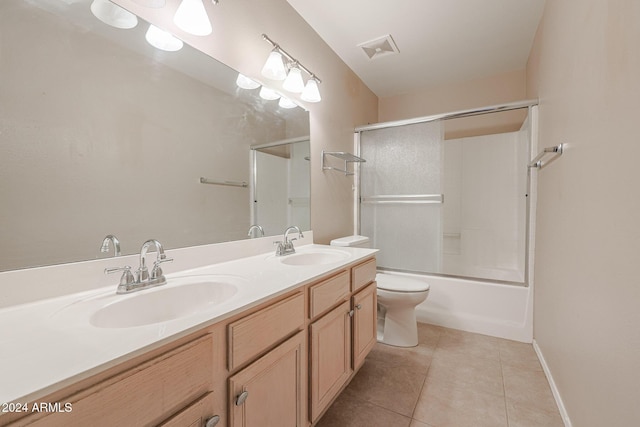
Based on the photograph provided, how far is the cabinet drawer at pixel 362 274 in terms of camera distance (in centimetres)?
141

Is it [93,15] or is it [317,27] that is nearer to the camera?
[93,15]

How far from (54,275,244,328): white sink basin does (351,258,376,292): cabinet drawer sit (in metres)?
0.63

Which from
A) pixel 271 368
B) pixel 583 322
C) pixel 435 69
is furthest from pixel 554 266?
pixel 435 69

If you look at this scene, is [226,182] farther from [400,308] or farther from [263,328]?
[400,308]

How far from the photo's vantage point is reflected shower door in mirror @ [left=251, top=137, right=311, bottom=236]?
1.55 meters

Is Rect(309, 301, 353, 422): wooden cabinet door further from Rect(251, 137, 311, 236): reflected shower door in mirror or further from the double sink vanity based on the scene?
Rect(251, 137, 311, 236): reflected shower door in mirror

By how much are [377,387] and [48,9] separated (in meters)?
2.08

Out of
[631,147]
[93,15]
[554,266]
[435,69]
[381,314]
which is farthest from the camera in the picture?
[435,69]

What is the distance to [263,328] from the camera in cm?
82

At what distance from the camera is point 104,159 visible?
916 mm

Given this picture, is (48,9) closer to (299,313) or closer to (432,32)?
(299,313)

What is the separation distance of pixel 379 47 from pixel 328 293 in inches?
82.5

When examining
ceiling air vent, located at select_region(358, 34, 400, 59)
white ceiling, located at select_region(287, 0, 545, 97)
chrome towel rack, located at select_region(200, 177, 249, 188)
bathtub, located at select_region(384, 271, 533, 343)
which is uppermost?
white ceiling, located at select_region(287, 0, 545, 97)

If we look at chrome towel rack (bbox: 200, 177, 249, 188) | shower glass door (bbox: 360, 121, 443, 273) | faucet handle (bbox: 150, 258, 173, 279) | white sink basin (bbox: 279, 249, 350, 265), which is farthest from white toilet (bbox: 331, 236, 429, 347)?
faucet handle (bbox: 150, 258, 173, 279)
